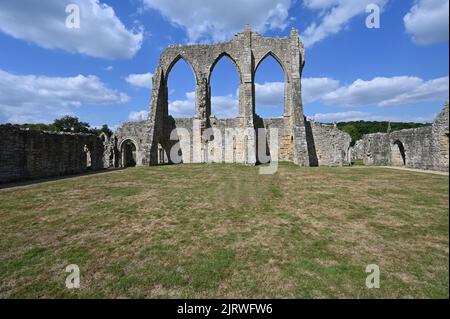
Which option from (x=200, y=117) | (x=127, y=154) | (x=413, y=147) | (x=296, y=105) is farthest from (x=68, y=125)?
(x=413, y=147)

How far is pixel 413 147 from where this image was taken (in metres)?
17.8

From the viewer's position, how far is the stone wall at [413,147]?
49.1 feet

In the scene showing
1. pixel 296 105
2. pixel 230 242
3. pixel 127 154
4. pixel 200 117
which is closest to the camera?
pixel 230 242

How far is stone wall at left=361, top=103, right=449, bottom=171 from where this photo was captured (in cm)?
1498

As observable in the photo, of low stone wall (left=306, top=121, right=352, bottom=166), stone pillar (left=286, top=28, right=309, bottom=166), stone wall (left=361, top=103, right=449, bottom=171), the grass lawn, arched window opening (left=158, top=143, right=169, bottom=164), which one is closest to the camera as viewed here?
the grass lawn

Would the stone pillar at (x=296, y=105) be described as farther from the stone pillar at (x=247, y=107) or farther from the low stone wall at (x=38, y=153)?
the low stone wall at (x=38, y=153)

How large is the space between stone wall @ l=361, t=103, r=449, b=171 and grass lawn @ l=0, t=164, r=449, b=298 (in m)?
7.18

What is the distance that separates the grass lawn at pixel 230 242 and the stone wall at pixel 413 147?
23.6 feet

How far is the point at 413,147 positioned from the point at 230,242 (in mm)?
17706

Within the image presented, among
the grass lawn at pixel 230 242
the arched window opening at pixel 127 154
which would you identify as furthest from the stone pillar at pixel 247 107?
the arched window opening at pixel 127 154

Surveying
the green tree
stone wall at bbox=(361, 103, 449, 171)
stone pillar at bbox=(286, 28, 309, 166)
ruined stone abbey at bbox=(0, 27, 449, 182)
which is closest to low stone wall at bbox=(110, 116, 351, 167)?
ruined stone abbey at bbox=(0, 27, 449, 182)

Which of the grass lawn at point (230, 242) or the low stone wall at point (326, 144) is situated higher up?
the low stone wall at point (326, 144)

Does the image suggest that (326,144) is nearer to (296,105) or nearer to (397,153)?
(296,105)

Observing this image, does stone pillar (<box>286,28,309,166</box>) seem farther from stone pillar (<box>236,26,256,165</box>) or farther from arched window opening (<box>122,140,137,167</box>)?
arched window opening (<box>122,140,137,167</box>)
